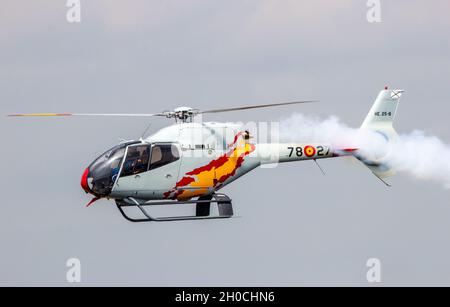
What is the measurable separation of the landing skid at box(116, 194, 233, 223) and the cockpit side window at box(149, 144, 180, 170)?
53.2 inches

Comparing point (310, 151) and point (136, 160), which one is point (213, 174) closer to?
point (136, 160)

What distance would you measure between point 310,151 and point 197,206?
180 inches

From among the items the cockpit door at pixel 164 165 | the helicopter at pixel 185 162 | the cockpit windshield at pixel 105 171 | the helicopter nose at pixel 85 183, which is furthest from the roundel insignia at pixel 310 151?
the helicopter nose at pixel 85 183

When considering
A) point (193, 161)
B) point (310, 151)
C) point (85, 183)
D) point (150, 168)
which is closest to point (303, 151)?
point (310, 151)

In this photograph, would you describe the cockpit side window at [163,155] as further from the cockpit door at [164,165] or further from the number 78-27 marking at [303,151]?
the number 78-27 marking at [303,151]

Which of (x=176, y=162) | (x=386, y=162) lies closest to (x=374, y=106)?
(x=386, y=162)

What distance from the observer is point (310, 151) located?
40.9m

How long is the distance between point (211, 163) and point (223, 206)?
1.57 metres

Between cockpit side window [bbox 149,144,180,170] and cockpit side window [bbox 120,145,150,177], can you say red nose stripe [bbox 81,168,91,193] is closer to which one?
cockpit side window [bbox 120,145,150,177]

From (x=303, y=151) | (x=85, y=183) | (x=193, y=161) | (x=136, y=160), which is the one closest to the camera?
(x=85, y=183)

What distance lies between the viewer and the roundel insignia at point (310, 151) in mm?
40906

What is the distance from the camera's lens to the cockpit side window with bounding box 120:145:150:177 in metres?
38.4

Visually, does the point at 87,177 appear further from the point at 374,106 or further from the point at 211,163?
the point at 374,106

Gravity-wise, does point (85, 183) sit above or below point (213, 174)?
below
